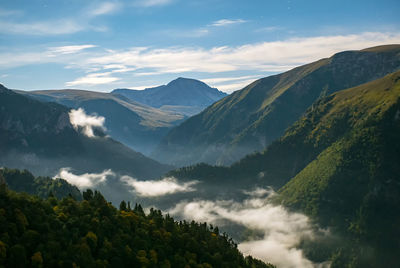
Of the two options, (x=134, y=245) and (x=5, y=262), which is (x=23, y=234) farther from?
(x=134, y=245)

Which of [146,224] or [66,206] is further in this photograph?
[146,224]

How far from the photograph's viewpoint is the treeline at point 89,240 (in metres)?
128

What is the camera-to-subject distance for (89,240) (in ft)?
478

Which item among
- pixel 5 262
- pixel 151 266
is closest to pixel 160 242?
pixel 151 266

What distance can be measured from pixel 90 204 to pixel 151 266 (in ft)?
176

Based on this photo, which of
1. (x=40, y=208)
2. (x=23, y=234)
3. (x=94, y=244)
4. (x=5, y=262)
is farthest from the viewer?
(x=40, y=208)

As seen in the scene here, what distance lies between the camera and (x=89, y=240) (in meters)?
146

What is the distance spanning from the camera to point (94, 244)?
146m

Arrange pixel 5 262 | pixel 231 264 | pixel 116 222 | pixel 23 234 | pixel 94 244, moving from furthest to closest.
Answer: pixel 231 264 < pixel 116 222 < pixel 94 244 < pixel 23 234 < pixel 5 262

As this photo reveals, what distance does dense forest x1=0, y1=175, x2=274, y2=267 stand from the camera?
128 meters

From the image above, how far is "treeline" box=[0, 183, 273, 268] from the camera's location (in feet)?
420

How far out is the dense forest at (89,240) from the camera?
127875mm

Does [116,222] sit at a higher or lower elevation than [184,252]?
higher

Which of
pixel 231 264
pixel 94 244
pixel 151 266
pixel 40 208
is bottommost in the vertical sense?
pixel 231 264
